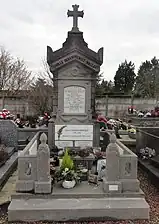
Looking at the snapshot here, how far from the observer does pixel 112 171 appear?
536 centimetres

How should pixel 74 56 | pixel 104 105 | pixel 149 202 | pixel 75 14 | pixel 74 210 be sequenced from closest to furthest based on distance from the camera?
pixel 74 210 → pixel 149 202 → pixel 74 56 → pixel 75 14 → pixel 104 105

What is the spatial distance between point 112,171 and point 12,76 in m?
22.2

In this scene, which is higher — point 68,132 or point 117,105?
point 117,105

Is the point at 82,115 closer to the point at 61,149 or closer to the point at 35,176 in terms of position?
the point at 61,149

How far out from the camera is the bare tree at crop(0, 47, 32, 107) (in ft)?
82.8

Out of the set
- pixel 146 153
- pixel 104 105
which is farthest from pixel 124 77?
pixel 146 153

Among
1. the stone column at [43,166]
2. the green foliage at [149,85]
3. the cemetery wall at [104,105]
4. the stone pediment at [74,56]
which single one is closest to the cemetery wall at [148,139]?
the stone pediment at [74,56]

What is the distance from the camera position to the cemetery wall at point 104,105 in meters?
23.6

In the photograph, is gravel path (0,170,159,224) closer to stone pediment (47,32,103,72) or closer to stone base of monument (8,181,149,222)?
stone base of monument (8,181,149,222)

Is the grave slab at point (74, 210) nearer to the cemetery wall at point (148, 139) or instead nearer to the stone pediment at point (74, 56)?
the cemetery wall at point (148, 139)

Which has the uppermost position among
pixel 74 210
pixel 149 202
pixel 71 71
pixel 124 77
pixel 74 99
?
pixel 124 77

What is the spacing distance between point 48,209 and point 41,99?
1815 centimetres

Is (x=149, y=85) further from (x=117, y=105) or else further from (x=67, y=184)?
(x=67, y=184)

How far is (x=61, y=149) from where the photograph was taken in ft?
26.2
